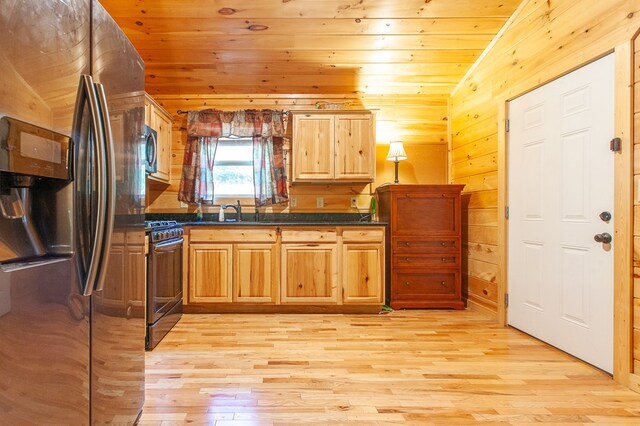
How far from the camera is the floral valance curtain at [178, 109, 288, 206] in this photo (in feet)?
13.4

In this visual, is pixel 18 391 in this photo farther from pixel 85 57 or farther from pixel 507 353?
pixel 507 353

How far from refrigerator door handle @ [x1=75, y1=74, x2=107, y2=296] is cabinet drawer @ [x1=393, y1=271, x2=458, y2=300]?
305cm

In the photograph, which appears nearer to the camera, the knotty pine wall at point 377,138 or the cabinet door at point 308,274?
the cabinet door at point 308,274

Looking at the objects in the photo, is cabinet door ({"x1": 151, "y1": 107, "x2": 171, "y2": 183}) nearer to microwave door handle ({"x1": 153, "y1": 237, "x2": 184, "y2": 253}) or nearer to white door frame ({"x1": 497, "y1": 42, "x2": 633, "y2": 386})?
microwave door handle ({"x1": 153, "y1": 237, "x2": 184, "y2": 253})

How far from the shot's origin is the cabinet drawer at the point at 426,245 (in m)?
3.72

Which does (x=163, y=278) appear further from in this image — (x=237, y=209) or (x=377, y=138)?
(x=377, y=138)

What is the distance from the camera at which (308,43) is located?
3.45 m

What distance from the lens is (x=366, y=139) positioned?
3920 millimetres

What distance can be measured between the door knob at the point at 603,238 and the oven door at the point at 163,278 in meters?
3.06

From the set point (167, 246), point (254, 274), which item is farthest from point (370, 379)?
point (167, 246)

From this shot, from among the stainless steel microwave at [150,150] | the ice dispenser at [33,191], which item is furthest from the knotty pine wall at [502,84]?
the stainless steel microwave at [150,150]

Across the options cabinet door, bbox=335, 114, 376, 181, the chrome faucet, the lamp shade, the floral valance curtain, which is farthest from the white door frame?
the chrome faucet

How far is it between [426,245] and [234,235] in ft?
6.52

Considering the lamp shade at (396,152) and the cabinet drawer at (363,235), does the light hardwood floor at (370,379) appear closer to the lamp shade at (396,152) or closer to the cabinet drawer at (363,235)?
the cabinet drawer at (363,235)
